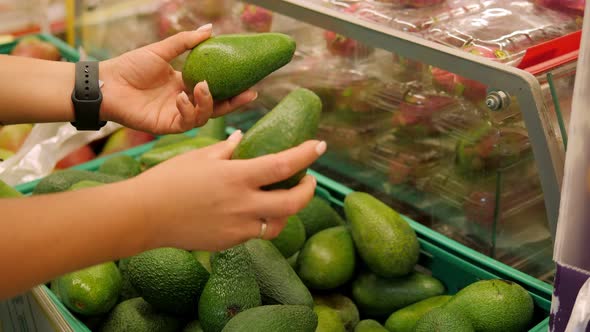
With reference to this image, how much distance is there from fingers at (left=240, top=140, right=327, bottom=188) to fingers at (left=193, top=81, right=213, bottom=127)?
1.03 feet

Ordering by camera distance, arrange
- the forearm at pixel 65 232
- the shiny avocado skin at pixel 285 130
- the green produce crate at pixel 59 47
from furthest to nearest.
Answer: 1. the green produce crate at pixel 59 47
2. the shiny avocado skin at pixel 285 130
3. the forearm at pixel 65 232

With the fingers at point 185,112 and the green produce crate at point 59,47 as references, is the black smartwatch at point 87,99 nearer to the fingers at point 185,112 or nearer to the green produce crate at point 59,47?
the fingers at point 185,112

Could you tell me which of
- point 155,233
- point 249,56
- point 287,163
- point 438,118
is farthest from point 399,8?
point 155,233

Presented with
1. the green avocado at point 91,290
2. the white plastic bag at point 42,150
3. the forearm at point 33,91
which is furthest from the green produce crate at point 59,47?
the green avocado at point 91,290

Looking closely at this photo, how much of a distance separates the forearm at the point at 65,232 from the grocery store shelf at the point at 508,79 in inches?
25.2

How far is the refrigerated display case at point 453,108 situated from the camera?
1.19 m

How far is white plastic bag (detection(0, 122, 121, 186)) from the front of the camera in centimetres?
200

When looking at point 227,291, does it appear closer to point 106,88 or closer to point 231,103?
point 231,103

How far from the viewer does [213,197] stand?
871 mm

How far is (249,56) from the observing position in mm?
1178

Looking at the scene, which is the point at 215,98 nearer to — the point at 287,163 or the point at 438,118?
the point at 287,163

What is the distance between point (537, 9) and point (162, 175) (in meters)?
0.96

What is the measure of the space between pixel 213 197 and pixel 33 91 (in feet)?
2.01

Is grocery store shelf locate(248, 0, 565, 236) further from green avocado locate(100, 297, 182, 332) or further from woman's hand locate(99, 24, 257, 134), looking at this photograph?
green avocado locate(100, 297, 182, 332)
